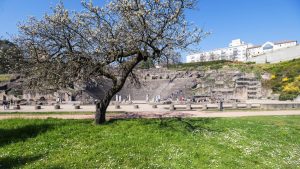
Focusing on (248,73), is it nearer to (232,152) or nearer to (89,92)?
(89,92)

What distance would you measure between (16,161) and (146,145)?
16.8 feet

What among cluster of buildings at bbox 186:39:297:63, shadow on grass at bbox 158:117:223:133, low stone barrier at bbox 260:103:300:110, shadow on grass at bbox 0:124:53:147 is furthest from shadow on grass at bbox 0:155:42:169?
cluster of buildings at bbox 186:39:297:63

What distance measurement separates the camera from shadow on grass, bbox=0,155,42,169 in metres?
10.6

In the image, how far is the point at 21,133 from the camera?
14.7m

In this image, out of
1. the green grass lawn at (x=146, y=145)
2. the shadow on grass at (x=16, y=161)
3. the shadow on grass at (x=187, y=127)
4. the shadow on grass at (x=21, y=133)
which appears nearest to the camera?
the shadow on grass at (x=16, y=161)

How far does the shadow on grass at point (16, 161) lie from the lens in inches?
419

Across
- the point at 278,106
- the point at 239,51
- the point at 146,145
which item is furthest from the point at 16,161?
the point at 239,51

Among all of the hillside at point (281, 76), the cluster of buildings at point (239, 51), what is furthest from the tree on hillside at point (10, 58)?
the cluster of buildings at point (239, 51)

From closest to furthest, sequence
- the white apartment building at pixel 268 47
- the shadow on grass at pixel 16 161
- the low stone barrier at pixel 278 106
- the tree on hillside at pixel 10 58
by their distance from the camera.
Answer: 1. the shadow on grass at pixel 16 161
2. the tree on hillside at pixel 10 58
3. the low stone barrier at pixel 278 106
4. the white apartment building at pixel 268 47

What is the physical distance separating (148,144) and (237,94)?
49.1 m

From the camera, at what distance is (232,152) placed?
1267cm

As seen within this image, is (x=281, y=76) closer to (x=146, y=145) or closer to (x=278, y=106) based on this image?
(x=278, y=106)

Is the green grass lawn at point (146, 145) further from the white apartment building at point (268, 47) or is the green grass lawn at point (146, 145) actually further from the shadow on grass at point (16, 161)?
the white apartment building at point (268, 47)

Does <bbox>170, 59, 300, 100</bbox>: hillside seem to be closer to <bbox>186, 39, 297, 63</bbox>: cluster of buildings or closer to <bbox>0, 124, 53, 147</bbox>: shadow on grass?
<bbox>0, 124, 53, 147</bbox>: shadow on grass
